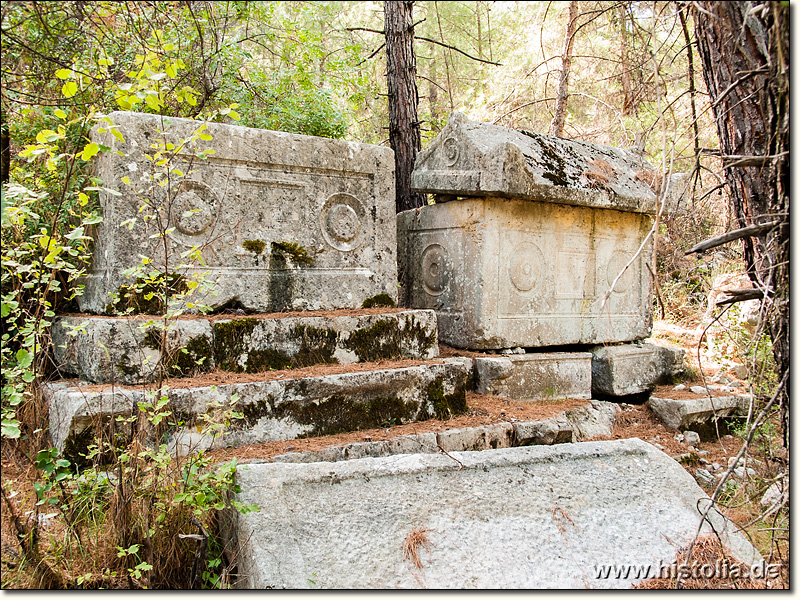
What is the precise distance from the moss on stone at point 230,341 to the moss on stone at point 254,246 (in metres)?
0.57

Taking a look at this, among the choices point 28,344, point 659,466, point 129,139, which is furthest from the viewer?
point 129,139

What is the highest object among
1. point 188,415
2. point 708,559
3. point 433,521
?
point 188,415

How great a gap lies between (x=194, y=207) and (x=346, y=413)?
1.62 m

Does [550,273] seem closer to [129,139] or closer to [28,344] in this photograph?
[129,139]

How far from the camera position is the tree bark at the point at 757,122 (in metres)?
1.96

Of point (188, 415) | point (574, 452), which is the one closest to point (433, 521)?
point (574, 452)

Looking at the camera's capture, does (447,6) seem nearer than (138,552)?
No

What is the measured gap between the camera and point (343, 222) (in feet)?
13.5

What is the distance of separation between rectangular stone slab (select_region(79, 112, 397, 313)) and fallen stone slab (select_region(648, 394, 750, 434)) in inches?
102

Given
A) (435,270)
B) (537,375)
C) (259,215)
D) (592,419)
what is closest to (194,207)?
(259,215)

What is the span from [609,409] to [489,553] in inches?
110

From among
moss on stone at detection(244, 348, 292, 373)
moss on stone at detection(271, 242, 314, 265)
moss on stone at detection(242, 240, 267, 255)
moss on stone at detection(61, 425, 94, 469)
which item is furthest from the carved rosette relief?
moss on stone at detection(61, 425, 94, 469)

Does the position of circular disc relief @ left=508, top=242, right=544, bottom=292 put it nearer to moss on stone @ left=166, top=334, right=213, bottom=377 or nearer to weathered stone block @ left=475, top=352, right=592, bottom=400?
weathered stone block @ left=475, top=352, right=592, bottom=400

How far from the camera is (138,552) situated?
2213mm
